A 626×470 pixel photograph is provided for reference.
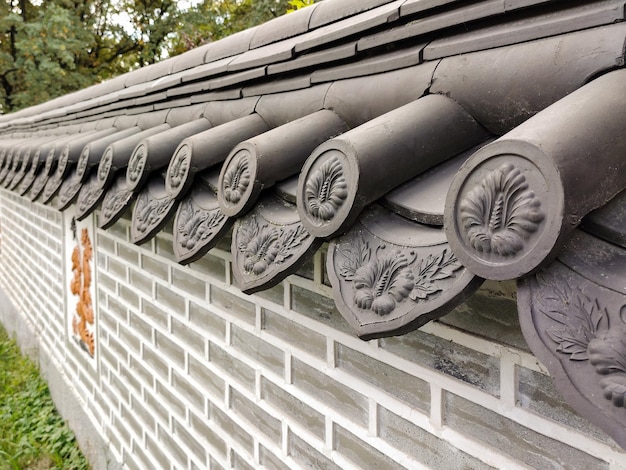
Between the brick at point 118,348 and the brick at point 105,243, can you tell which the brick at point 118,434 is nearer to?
the brick at point 118,348

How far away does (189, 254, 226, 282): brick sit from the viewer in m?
2.15

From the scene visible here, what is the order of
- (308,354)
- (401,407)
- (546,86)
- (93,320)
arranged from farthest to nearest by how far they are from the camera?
(93,320) < (308,354) < (401,407) < (546,86)

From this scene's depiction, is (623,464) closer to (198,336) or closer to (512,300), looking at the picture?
(512,300)

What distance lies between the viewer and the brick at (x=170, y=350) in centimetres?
257

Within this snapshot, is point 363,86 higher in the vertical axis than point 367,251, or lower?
higher

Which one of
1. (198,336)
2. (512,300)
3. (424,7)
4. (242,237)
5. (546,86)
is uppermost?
(424,7)

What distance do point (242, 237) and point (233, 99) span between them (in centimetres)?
77

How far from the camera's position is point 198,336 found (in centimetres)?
241

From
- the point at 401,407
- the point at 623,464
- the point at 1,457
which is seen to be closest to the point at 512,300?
the point at 623,464

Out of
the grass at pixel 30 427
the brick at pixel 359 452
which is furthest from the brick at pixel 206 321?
the grass at pixel 30 427

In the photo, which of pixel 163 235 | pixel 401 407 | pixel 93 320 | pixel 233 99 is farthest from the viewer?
pixel 93 320

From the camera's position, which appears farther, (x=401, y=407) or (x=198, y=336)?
(x=198, y=336)

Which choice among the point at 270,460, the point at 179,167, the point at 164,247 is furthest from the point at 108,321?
the point at 179,167

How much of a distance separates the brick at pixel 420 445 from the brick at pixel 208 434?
1040mm
